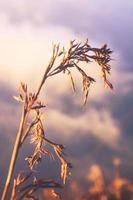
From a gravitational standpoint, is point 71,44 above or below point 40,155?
above

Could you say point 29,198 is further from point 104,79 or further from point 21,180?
point 104,79

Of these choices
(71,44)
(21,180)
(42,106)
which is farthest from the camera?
(71,44)

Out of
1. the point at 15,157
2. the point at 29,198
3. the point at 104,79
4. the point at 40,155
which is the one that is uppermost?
the point at 104,79

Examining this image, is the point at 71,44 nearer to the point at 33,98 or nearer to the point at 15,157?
the point at 33,98

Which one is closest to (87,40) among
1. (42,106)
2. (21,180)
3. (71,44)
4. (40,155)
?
(71,44)

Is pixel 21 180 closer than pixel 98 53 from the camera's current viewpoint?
Yes

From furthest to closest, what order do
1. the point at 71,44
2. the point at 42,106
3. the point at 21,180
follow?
1. the point at 71,44
2. the point at 42,106
3. the point at 21,180

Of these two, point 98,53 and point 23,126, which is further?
point 98,53

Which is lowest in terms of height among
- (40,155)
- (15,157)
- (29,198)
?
(29,198)

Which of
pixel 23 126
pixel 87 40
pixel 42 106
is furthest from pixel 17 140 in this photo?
pixel 87 40
